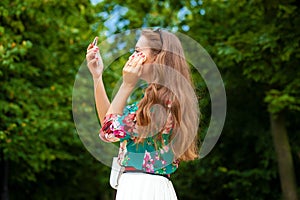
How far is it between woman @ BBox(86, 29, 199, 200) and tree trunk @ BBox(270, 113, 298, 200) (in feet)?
21.4

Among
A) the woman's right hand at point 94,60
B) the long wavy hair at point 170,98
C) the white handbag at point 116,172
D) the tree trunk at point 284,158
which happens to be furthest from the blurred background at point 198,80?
the long wavy hair at point 170,98

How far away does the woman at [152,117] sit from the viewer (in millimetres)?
2814

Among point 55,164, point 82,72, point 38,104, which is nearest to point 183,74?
point 82,72

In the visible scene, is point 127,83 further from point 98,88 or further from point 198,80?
point 198,80

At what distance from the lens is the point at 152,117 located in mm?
2812

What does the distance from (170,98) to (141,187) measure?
0.46 m

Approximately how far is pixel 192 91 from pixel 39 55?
24.8 feet

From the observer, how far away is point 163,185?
2949 millimetres

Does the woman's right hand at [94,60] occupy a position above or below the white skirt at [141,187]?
above

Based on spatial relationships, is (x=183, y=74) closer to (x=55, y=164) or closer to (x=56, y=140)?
(x=56, y=140)

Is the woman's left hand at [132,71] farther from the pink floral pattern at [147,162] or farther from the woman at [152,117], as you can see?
the pink floral pattern at [147,162]

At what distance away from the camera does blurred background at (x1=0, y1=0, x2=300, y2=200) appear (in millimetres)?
8289

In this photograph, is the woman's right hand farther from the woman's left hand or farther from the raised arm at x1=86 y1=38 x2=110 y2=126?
the woman's left hand

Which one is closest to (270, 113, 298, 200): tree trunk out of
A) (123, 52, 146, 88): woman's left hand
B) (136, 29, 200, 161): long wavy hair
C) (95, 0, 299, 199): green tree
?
(95, 0, 299, 199): green tree
